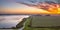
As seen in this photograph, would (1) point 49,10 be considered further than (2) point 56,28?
Yes

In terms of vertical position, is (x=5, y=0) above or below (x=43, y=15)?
above

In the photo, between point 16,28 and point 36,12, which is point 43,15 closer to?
point 36,12

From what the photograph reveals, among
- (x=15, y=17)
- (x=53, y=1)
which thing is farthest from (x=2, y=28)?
(x=53, y=1)

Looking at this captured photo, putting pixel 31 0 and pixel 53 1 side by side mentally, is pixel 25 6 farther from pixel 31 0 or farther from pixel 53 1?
pixel 53 1

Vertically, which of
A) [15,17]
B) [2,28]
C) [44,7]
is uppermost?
[44,7]

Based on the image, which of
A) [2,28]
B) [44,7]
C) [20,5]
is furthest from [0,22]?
Result: [44,7]

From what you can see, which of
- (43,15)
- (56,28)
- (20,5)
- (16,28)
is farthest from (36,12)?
(56,28)

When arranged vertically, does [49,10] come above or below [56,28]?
above

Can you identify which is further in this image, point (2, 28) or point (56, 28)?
point (2, 28)
